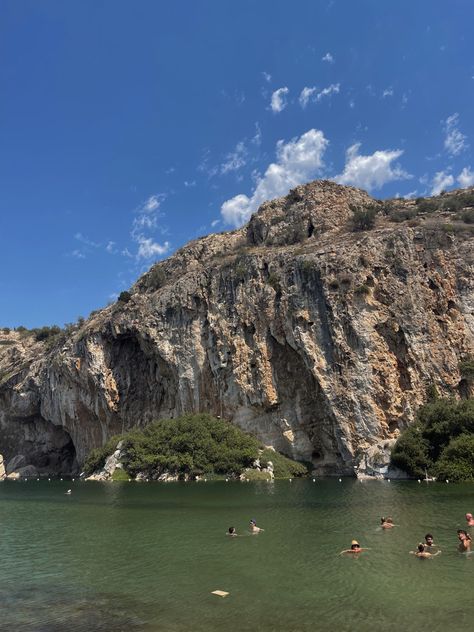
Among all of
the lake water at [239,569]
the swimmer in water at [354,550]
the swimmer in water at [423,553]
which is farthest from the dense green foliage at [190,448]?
the swimmer in water at [423,553]

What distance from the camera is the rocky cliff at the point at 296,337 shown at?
5628 centimetres

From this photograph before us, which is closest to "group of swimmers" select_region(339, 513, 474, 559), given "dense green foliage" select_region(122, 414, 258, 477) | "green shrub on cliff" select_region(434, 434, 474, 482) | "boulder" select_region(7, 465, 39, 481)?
"green shrub on cliff" select_region(434, 434, 474, 482)

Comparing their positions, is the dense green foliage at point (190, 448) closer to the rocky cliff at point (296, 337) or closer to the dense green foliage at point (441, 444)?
the rocky cliff at point (296, 337)

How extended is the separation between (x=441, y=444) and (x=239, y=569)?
3227 cm

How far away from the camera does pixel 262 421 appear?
63.1 metres

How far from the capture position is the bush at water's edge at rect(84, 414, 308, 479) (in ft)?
180

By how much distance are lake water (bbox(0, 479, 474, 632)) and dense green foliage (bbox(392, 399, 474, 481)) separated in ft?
27.3

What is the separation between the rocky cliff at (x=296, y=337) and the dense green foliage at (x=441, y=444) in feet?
19.3

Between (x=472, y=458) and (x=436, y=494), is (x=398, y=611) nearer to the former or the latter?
(x=436, y=494)

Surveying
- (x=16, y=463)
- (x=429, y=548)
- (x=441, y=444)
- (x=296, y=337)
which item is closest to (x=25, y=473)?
(x=16, y=463)

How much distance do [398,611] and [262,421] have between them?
1985 inches

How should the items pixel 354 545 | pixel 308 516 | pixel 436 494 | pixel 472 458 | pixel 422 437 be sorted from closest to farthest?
pixel 354 545, pixel 308 516, pixel 436 494, pixel 472 458, pixel 422 437

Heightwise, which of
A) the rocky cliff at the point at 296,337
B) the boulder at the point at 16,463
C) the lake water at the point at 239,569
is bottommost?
the lake water at the point at 239,569

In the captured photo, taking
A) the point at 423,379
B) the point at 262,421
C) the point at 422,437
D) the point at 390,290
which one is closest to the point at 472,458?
the point at 422,437
